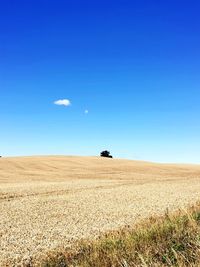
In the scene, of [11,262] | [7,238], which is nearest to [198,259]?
[11,262]

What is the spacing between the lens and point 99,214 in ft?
65.7

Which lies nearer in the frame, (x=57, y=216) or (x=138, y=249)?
(x=138, y=249)

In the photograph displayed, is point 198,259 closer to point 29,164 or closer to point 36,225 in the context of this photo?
point 36,225

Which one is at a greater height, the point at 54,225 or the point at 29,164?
the point at 29,164

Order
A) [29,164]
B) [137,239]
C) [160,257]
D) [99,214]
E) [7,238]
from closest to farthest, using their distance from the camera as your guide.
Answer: [160,257]
[137,239]
[7,238]
[99,214]
[29,164]

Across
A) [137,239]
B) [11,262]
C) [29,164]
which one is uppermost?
[29,164]

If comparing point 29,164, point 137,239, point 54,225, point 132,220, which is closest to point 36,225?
point 54,225

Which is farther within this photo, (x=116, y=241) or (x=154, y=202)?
(x=154, y=202)

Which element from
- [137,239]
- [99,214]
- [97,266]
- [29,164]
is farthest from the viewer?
[29,164]

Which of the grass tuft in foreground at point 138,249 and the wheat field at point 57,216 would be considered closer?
the grass tuft in foreground at point 138,249

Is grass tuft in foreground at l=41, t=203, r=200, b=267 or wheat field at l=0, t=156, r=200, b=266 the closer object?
grass tuft in foreground at l=41, t=203, r=200, b=267

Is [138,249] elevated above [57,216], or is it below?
below

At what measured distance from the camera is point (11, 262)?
1105 centimetres

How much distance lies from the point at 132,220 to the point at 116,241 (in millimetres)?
6949
